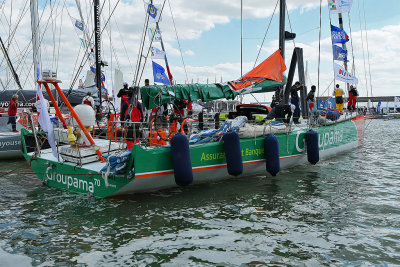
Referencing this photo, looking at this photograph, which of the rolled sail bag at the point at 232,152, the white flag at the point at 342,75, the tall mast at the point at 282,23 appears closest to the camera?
the rolled sail bag at the point at 232,152

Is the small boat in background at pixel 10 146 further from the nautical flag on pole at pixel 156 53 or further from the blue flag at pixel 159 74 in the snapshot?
the nautical flag on pole at pixel 156 53

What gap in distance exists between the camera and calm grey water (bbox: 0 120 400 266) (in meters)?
4.04

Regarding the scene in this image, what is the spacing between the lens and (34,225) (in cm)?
506

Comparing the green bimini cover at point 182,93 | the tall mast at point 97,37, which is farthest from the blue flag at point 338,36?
the tall mast at point 97,37

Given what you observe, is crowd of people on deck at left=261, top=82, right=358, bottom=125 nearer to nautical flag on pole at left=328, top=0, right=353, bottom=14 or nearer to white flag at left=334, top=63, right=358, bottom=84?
white flag at left=334, top=63, right=358, bottom=84

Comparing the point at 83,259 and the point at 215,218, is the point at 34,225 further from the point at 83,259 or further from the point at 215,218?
the point at 215,218

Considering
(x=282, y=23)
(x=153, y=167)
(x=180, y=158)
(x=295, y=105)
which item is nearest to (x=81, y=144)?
(x=153, y=167)

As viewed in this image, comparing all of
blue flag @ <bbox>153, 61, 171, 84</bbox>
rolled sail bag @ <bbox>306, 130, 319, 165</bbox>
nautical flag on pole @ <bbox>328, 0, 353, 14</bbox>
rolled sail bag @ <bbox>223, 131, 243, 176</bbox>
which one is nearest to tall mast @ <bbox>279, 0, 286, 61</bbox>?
rolled sail bag @ <bbox>306, 130, 319, 165</bbox>

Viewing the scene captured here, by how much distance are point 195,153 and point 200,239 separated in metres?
2.26

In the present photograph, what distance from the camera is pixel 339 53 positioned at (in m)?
13.1

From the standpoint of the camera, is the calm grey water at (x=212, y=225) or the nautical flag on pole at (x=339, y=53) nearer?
the calm grey water at (x=212, y=225)

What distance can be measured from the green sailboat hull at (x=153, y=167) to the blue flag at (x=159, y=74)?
688cm

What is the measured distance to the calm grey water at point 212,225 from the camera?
4.04m

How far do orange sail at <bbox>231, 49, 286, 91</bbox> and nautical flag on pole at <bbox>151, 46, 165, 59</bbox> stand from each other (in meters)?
6.34
